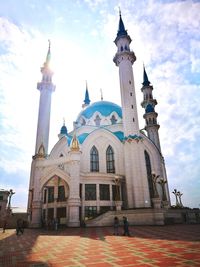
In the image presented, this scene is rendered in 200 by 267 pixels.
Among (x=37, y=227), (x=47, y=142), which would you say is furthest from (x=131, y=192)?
(x=47, y=142)

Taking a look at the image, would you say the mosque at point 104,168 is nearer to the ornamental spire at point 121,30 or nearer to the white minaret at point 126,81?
the white minaret at point 126,81

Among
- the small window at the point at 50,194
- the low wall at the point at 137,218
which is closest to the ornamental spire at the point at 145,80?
the small window at the point at 50,194

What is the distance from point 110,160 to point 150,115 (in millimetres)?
14296

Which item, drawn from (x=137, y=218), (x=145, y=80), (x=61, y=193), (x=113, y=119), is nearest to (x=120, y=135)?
(x=113, y=119)

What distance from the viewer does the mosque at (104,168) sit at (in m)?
24.0

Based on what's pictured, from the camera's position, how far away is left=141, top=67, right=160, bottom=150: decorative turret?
1585 inches

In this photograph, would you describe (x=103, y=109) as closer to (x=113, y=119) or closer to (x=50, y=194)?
(x=113, y=119)

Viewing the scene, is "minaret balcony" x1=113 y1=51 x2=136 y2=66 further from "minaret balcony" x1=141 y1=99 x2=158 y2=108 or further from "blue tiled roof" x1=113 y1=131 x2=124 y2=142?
"blue tiled roof" x1=113 y1=131 x2=124 y2=142

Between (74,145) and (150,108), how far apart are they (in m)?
22.5

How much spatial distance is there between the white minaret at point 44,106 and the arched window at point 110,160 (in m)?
10.9

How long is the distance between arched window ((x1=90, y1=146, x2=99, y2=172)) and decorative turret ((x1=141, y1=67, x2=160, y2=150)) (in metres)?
12.9

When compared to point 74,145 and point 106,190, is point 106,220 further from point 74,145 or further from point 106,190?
point 74,145

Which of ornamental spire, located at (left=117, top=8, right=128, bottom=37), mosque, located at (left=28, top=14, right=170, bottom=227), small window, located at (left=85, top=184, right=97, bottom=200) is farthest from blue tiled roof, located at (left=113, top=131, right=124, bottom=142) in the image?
ornamental spire, located at (left=117, top=8, right=128, bottom=37)

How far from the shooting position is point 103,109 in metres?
43.1
